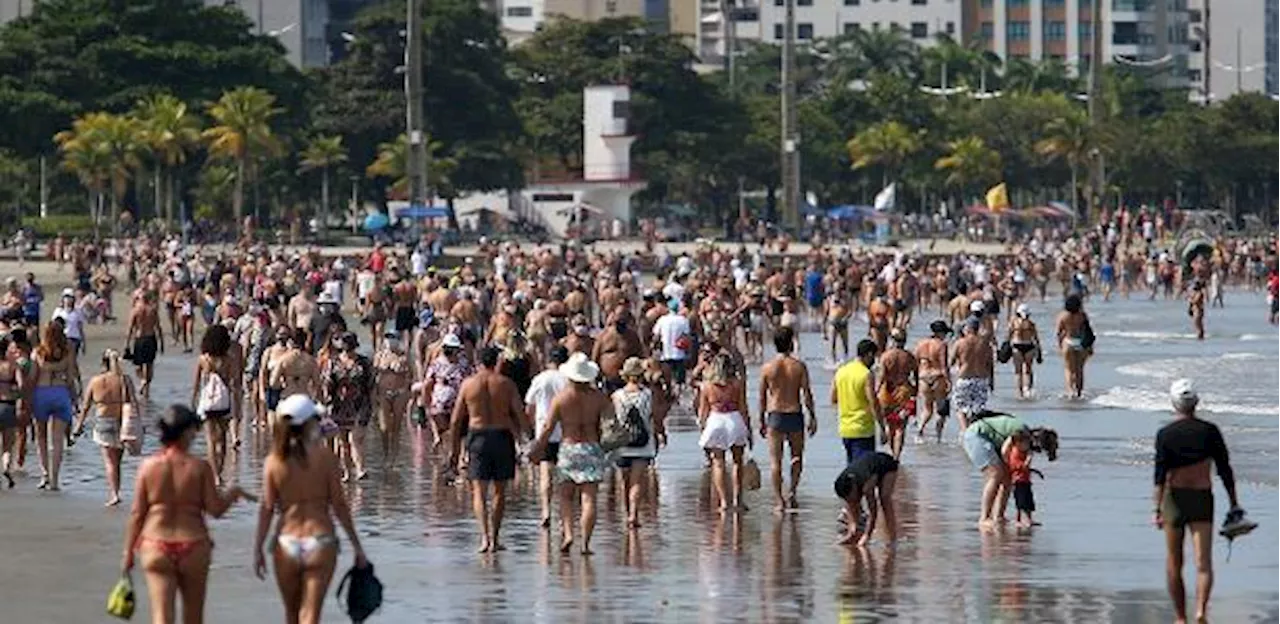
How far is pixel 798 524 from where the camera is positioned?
22219mm

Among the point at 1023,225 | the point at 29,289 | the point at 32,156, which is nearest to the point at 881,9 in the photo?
the point at 1023,225

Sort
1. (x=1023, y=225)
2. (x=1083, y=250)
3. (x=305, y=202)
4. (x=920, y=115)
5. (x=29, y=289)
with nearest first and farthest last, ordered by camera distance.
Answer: (x=29, y=289) < (x=1083, y=250) < (x=305, y=202) < (x=1023, y=225) < (x=920, y=115)

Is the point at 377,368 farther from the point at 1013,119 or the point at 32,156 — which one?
the point at 1013,119

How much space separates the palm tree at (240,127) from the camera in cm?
9644

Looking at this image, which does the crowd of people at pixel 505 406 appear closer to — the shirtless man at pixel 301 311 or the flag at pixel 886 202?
the shirtless man at pixel 301 311

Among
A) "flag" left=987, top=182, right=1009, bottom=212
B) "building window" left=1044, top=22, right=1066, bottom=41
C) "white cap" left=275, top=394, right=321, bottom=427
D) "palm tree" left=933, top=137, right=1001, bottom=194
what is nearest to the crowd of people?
"white cap" left=275, top=394, right=321, bottom=427

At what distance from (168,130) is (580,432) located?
77.2 meters

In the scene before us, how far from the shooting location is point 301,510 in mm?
14062

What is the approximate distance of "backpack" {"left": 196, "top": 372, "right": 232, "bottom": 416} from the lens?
23438 millimetres

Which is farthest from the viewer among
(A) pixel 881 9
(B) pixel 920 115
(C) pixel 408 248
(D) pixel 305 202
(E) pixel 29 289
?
(A) pixel 881 9

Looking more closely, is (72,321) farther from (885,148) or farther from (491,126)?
(885,148)

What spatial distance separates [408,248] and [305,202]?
40.6 metres

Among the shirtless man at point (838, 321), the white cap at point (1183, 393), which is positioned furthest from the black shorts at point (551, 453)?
the shirtless man at point (838, 321)

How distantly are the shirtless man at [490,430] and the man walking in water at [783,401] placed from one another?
2714 mm
